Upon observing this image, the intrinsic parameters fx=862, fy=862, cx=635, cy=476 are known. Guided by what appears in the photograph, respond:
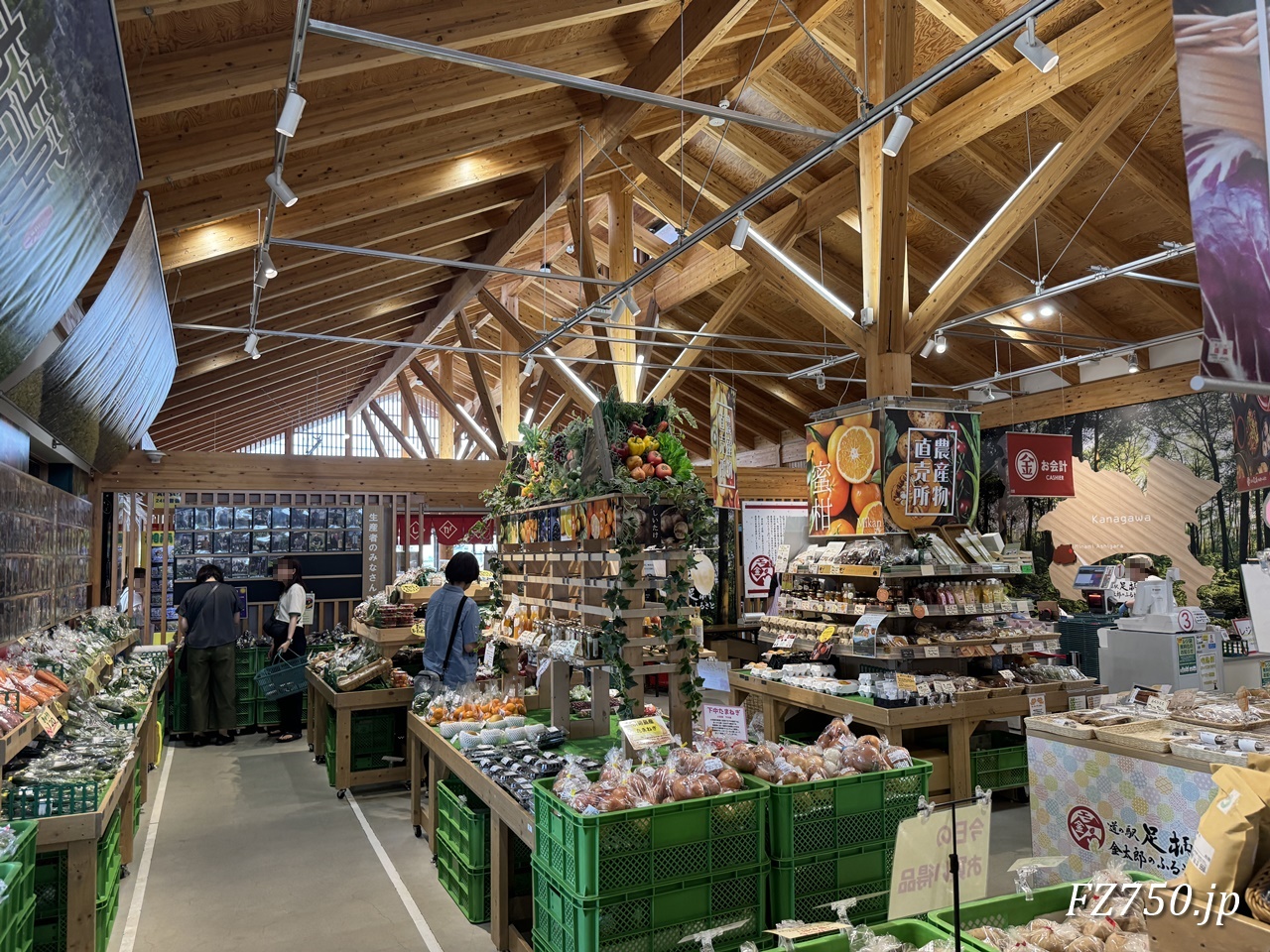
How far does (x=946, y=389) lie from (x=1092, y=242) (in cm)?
475

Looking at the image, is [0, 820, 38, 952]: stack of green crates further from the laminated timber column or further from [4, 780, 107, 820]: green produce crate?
the laminated timber column

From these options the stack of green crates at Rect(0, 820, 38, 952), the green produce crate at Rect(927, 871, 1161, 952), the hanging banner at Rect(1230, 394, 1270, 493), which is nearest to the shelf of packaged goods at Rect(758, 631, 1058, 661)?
the hanging banner at Rect(1230, 394, 1270, 493)

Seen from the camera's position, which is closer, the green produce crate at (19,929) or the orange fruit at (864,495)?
the green produce crate at (19,929)

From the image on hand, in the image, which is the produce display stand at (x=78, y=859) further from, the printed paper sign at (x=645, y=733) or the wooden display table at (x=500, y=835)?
the printed paper sign at (x=645, y=733)

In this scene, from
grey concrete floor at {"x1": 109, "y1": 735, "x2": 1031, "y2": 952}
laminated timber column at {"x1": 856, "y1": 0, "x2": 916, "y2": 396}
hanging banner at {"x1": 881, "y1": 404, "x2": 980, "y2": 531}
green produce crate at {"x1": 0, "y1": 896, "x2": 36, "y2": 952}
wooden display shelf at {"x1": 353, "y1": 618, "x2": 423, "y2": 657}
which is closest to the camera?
green produce crate at {"x1": 0, "y1": 896, "x2": 36, "y2": 952}

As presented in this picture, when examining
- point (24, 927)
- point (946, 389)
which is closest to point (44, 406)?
point (24, 927)

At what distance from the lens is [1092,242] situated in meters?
9.45

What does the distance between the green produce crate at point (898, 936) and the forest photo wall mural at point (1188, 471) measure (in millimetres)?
9681

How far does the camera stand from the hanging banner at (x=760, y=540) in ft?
41.0

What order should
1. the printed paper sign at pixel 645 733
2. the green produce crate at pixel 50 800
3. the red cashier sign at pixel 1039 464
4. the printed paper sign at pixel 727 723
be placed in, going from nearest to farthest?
the green produce crate at pixel 50 800, the printed paper sign at pixel 645 733, the printed paper sign at pixel 727 723, the red cashier sign at pixel 1039 464

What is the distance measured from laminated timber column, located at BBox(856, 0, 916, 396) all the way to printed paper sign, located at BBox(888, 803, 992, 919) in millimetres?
5486

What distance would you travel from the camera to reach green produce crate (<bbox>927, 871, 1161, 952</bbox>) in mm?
2162

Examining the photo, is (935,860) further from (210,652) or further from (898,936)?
(210,652)

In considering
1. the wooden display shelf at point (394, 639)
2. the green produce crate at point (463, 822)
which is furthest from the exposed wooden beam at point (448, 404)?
the green produce crate at point (463, 822)
